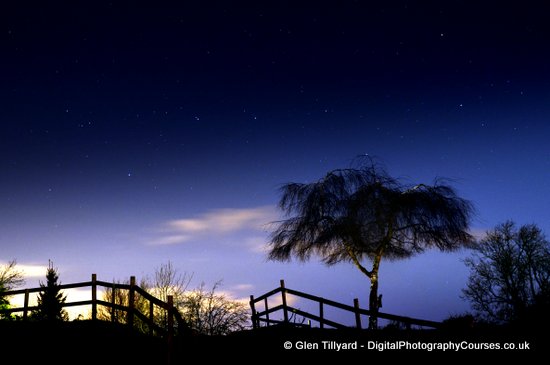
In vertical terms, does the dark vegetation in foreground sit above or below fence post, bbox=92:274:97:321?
below

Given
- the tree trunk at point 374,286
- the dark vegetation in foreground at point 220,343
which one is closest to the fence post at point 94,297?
the dark vegetation in foreground at point 220,343

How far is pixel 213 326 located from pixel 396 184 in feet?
34.4

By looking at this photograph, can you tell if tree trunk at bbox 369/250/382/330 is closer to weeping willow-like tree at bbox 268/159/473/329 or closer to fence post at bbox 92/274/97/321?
Answer: weeping willow-like tree at bbox 268/159/473/329

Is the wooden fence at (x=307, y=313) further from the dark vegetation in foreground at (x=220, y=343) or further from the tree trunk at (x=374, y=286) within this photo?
the tree trunk at (x=374, y=286)

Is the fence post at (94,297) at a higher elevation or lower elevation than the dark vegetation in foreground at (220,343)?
higher

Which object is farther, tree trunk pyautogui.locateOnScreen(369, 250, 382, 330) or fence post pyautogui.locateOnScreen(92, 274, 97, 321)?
tree trunk pyautogui.locateOnScreen(369, 250, 382, 330)

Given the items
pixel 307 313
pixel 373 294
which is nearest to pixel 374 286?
pixel 373 294

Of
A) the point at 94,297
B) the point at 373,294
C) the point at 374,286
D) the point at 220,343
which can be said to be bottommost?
the point at 220,343

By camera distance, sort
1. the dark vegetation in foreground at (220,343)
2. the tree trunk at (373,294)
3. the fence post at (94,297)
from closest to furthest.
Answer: the dark vegetation in foreground at (220,343) < the fence post at (94,297) < the tree trunk at (373,294)

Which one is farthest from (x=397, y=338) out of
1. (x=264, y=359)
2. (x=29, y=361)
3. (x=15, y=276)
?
(x=15, y=276)

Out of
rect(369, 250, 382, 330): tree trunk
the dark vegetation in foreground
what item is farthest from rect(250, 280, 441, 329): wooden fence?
rect(369, 250, 382, 330): tree trunk

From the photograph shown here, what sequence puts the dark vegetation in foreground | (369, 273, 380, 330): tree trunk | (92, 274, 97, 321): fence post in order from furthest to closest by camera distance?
(369, 273, 380, 330): tree trunk, (92, 274, 97, 321): fence post, the dark vegetation in foreground

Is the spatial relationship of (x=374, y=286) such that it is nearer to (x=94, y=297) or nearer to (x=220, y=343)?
(x=220, y=343)

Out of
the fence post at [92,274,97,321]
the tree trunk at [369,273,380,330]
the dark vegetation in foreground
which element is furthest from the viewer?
the tree trunk at [369,273,380,330]
